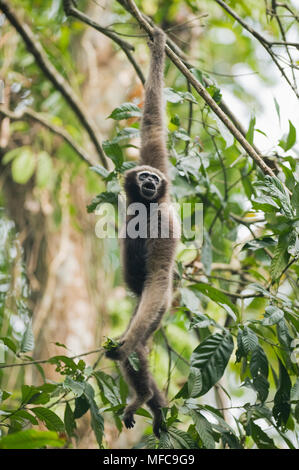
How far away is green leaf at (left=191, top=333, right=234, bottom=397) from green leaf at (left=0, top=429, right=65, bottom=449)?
4.05 ft

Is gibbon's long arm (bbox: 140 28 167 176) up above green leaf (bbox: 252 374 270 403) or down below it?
above

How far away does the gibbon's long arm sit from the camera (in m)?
4.58

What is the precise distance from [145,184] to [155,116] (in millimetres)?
744

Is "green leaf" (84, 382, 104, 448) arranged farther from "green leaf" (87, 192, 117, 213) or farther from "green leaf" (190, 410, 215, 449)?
"green leaf" (87, 192, 117, 213)

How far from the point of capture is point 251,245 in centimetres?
377

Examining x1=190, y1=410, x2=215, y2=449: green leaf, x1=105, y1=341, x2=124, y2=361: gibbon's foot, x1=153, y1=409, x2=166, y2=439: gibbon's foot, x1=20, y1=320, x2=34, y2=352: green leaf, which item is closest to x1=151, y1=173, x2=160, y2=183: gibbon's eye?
x1=105, y1=341, x2=124, y2=361: gibbon's foot

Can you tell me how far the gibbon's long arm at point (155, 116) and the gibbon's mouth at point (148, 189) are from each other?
1.07 ft

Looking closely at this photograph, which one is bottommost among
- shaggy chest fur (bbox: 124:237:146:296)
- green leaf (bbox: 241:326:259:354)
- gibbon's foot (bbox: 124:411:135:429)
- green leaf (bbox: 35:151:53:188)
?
gibbon's foot (bbox: 124:411:135:429)

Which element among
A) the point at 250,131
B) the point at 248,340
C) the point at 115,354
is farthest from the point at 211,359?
the point at 250,131

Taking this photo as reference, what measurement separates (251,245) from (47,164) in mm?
3906

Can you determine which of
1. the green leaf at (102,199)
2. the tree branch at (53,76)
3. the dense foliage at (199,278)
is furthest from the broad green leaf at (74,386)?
the tree branch at (53,76)

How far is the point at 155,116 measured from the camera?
16.1ft

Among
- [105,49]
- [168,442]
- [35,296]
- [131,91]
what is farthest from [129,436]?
[105,49]

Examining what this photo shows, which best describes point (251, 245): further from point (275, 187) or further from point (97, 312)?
point (97, 312)
